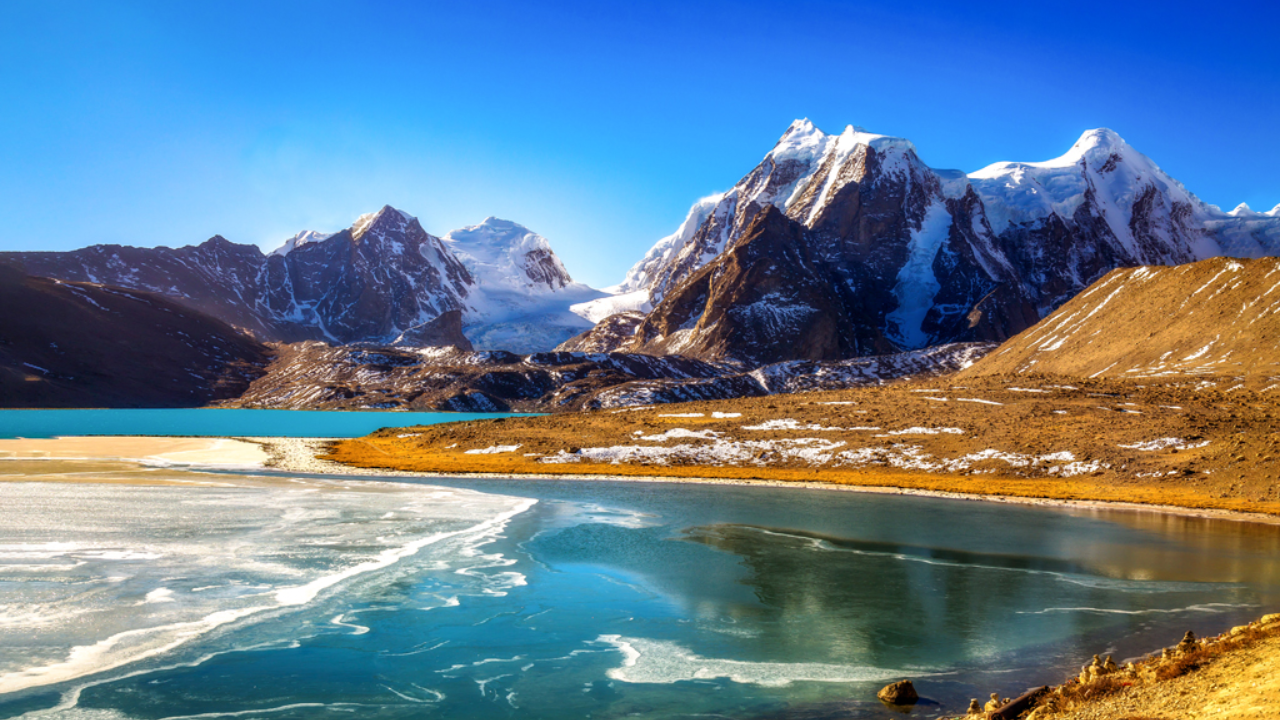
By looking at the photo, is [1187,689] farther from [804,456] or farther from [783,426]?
[783,426]

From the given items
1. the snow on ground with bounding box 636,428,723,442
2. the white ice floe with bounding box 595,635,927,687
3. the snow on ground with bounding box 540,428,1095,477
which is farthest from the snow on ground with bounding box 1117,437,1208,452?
the white ice floe with bounding box 595,635,927,687

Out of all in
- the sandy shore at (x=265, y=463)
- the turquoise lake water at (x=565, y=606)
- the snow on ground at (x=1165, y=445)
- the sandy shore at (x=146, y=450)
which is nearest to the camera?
the turquoise lake water at (x=565, y=606)

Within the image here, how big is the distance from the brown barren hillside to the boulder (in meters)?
86.3

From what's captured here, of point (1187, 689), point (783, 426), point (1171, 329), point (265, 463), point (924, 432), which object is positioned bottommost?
point (265, 463)

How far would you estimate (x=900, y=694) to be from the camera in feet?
60.0

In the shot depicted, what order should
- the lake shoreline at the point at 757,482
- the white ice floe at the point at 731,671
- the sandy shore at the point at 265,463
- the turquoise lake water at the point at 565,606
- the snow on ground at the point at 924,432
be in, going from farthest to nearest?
1. the snow on ground at the point at 924,432
2. the sandy shore at the point at 265,463
3. the lake shoreline at the point at 757,482
4. the white ice floe at the point at 731,671
5. the turquoise lake water at the point at 565,606

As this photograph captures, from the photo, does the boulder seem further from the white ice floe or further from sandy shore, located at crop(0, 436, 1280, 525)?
sandy shore, located at crop(0, 436, 1280, 525)

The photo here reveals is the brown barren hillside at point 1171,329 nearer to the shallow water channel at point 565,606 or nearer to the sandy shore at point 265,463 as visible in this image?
the sandy shore at point 265,463

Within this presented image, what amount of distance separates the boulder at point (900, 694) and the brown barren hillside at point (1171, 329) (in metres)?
86.3

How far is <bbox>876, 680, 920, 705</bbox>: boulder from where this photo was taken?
18.2 m

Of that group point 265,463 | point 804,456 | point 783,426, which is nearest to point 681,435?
point 783,426

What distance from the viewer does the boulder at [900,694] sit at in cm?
1823

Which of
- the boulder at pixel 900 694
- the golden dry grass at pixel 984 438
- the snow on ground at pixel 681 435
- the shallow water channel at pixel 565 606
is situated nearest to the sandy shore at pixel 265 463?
the golden dry grass at pixel 984 438

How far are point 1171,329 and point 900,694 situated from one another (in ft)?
387
